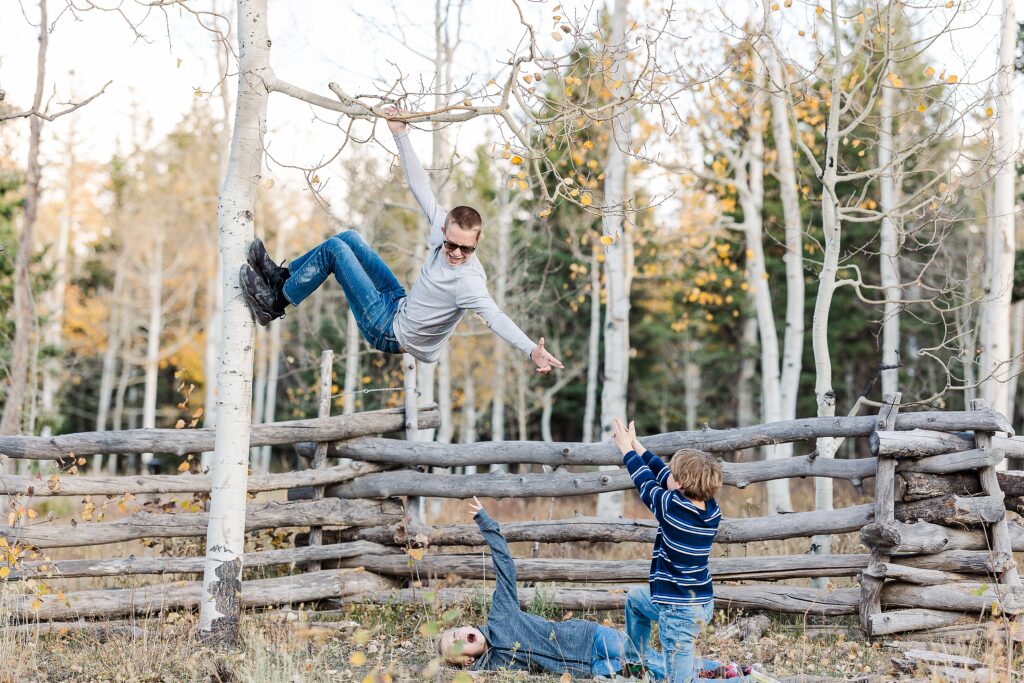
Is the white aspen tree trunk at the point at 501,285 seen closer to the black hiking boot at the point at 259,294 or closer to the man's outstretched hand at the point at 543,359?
the black hiking boot at the point at 259,294

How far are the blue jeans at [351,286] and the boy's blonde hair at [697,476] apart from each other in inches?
78.0

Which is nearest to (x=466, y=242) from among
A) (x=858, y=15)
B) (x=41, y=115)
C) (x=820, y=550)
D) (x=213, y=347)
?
(x=41, y=115)

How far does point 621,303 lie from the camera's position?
33.5ft

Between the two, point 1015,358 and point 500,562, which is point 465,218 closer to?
point 500,562

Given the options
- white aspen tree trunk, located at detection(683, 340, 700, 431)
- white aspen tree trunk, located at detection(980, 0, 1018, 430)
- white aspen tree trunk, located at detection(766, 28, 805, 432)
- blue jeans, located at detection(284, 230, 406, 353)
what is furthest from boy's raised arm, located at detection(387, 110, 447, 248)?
white aspen tree trunk, located at detection(683, 340, 700, 431)

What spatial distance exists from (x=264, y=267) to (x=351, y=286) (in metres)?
0.56

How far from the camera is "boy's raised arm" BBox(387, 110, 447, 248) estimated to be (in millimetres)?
5039

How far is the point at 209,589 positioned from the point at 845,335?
60.9 feet

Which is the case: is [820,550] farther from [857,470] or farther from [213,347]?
[213,347]

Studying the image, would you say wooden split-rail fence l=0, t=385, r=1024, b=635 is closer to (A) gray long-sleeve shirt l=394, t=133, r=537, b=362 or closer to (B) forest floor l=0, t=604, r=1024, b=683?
(B) forest floor l=0, t=604, r=1024, b=683

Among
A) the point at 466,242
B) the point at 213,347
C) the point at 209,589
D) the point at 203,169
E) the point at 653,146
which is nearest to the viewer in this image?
the point at 466,242

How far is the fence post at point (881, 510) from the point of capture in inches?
240

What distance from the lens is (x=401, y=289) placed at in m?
5.68

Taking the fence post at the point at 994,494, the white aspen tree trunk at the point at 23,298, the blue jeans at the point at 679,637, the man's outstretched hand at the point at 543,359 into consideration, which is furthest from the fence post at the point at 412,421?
the white aspen tree trunk at the point at 23,298
